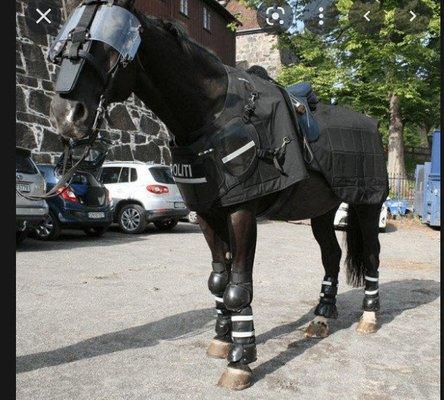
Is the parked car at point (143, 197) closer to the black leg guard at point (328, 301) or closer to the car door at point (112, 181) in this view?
the car door at point (112, 181)

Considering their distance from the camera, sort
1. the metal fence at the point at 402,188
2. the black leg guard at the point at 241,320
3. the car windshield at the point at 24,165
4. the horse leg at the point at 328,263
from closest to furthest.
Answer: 1. the black leg guard at the point at 241,320
2. the horse leg at the point at 328,263
3. the car windshield at the point at 24,165
4. the metal fence at the point at 402,188

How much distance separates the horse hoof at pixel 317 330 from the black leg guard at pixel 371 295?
1.75ft

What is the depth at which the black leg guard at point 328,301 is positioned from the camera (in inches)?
187

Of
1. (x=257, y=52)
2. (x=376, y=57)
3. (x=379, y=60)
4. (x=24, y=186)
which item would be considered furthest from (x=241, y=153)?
(x=257, y=52)

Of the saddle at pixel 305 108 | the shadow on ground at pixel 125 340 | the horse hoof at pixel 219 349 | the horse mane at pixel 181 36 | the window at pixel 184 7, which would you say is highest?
the window at pixel 184 7

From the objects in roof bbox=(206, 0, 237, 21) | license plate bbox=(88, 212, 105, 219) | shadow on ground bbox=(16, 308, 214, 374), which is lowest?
shadow on ground bbox=(16, 308, 214, 374)

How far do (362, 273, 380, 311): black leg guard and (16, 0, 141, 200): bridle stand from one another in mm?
3197

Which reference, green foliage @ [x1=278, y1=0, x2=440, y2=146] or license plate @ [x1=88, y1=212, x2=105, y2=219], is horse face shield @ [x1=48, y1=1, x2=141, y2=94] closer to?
license plate @ [x1=88, y1=212, x2=105, y2=219]

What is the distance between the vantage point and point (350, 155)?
14.7ft

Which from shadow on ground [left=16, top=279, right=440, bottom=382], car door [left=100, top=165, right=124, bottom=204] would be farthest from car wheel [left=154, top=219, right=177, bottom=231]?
shadow on ground [left=16, top=279, right=440, bottom=382]

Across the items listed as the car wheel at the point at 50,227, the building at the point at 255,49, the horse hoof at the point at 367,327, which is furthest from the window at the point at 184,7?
the horse hoof at the point at 367,327

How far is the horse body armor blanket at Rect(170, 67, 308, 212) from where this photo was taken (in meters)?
3.26

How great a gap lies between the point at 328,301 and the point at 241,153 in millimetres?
2215

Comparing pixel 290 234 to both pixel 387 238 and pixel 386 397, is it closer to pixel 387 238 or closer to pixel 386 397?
pixel 387 238
